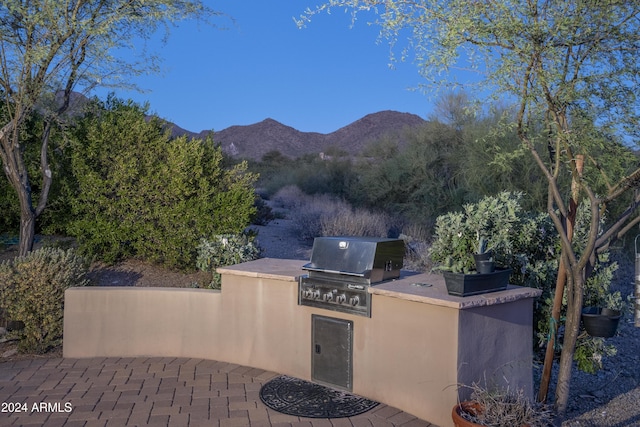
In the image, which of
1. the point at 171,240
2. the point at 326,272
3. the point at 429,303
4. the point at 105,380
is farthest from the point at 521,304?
the point at 171,240

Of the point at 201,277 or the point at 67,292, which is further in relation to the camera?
the point at 201,277

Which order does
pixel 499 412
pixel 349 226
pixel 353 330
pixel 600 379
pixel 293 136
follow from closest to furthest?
1. pixel 499 412
2. pixel 353 330
3. pixel 600 379
4. pixel 349 226
5. pixel 293 136

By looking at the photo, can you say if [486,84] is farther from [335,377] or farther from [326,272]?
[335,377]

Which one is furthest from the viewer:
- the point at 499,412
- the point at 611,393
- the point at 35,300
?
the point at 35,300

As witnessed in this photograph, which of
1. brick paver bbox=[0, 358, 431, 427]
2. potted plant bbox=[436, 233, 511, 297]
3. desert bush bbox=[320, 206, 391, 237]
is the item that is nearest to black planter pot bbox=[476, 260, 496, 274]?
potted plant bbox=[436, 233, 511, 297]

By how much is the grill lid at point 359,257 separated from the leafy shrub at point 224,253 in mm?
2352

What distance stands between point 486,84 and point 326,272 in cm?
205

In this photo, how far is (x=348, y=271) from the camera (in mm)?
4910

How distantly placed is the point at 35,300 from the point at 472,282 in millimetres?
4726

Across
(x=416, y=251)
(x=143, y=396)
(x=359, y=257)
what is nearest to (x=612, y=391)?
(x=359, y=257)

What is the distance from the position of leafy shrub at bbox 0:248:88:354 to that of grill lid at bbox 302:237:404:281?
305cm

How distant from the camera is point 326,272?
5094 millimetres

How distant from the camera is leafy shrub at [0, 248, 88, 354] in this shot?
6.31 metres

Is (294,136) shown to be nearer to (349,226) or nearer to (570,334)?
(349,226)
